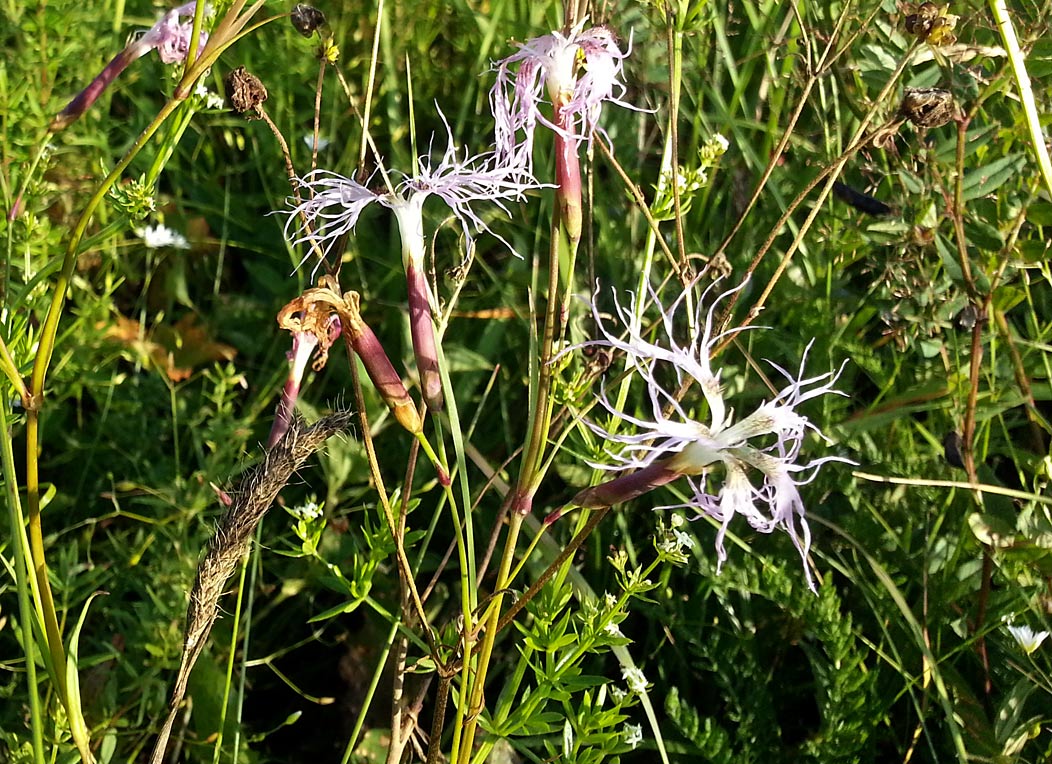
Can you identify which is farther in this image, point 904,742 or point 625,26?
point 625,26

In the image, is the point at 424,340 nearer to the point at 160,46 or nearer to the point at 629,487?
the point at 629,487

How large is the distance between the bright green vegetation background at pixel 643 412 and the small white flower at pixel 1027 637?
37 millimetres

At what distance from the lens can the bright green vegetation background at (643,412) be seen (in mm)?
1259

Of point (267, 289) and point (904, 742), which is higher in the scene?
point (267, 289)

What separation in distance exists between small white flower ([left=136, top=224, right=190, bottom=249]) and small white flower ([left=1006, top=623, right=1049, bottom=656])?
4.46ft

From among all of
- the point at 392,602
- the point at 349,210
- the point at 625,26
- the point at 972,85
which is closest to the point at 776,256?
the point at 972,85

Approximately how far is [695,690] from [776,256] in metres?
0.67

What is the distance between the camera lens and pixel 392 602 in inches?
58.9

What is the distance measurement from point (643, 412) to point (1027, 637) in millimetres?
605

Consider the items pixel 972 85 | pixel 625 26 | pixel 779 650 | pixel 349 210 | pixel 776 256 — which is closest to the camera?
pixel 349 210

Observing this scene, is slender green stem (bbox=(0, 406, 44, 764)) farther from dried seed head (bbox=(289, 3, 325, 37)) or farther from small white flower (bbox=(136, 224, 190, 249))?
small white flower (bbox=(136, 224, 190, 249))

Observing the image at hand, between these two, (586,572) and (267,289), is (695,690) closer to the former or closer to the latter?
(586,572)

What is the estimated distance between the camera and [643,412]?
158 cm

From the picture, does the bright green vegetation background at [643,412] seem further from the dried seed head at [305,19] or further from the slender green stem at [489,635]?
the dried seed head at [305,19]
